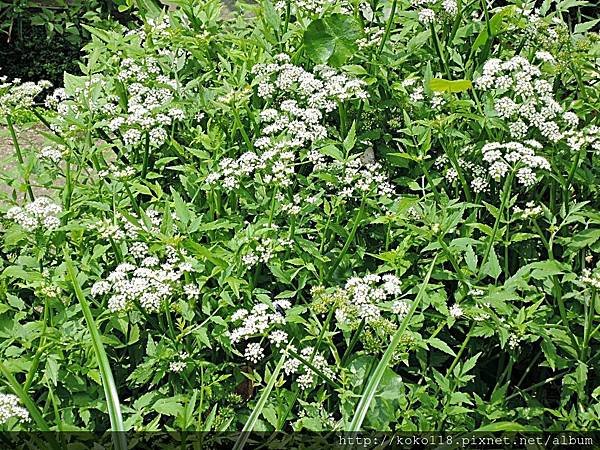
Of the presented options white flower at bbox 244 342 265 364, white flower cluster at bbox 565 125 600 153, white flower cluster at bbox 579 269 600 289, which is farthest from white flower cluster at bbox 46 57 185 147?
white flower cluster at bbox 579 269 600 289

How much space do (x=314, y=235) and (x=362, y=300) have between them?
49 cm

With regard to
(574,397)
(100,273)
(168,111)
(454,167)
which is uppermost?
(168,111)

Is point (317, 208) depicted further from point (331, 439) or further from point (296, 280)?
point (331, 439)

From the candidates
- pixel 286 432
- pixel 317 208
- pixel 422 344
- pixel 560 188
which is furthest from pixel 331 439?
pixel 560 188

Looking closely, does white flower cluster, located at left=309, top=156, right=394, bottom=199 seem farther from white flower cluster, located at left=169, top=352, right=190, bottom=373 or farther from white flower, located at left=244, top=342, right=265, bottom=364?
white flower cluster, located at left=169, top=352, right=190, bottom=373

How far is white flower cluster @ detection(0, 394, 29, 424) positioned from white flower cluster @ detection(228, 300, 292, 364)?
52cm

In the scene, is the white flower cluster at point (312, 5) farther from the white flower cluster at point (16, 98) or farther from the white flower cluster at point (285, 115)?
the white flower cluster at point (16, 98)

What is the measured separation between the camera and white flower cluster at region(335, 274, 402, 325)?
2016 millimetres

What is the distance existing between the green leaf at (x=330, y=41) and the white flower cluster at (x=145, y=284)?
92 cm

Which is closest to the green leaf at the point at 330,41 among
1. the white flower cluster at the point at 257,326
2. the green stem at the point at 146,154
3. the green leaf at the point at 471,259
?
the green stem at the point at 146,154

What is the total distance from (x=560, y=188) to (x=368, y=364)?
2.98 ft

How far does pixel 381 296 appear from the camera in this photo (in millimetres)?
2045

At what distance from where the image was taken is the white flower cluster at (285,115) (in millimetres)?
2334

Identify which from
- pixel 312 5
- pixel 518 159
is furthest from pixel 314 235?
pixel 312 5
